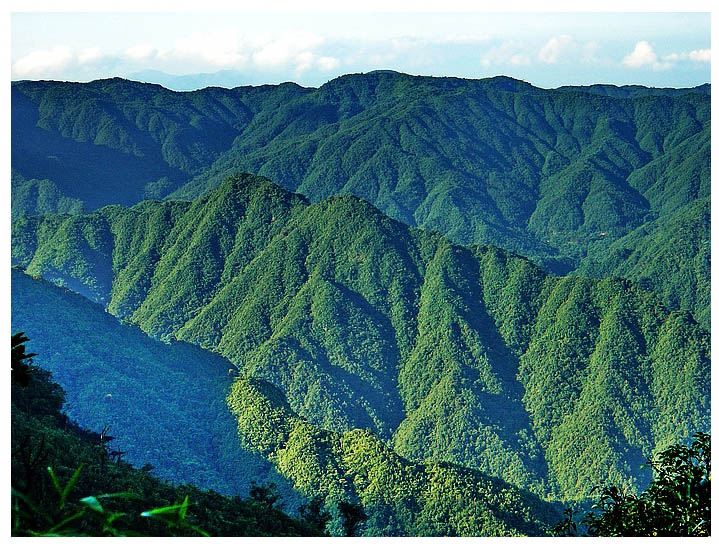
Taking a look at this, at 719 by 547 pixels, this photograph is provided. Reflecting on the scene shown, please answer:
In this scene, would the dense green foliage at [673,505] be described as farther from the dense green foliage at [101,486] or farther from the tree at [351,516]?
the tree at [351,516]

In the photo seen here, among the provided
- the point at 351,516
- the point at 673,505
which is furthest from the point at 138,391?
the point at 673,505

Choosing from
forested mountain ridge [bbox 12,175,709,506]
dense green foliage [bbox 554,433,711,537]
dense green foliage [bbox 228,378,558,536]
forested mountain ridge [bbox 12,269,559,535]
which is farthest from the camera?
forested mountain ridge [bbox 12,175,709,506]

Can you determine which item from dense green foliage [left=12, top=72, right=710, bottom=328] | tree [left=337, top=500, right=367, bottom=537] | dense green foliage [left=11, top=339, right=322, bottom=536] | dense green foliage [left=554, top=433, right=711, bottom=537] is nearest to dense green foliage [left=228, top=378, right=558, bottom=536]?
tree [left=337, top=500, right=367, bottom=537]

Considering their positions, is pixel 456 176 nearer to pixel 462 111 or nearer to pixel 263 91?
pixel 462 111

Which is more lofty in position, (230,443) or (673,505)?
(673,505)

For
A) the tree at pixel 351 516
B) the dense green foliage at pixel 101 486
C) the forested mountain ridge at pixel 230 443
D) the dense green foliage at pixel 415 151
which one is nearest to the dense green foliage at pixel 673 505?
the dense green foliage at pixel 101 486

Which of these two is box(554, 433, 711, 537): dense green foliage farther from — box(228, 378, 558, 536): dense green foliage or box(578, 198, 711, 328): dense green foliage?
box(578, 198, 711, 328): dense green foliage

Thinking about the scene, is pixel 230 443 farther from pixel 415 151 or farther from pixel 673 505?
pixel 415 151

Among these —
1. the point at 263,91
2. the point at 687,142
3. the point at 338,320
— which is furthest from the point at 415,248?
the point at 263,91
